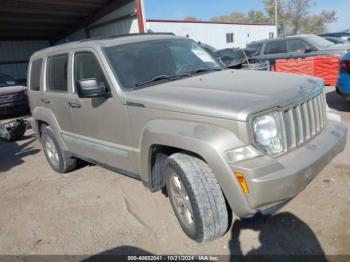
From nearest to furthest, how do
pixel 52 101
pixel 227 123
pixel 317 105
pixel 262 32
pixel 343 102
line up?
pixel 227 123
pixel 317 105
pixel 52 101
pixel 343 102
pixel 262 32

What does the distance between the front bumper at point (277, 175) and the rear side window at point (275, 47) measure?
9.81 metres

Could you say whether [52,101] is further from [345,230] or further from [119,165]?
[345,230]

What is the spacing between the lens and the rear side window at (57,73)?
15.3 ft

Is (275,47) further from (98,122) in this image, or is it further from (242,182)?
(242,182)

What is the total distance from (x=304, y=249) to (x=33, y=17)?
1710 cm

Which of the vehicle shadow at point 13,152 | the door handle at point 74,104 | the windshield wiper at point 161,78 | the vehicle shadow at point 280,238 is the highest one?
the windshield wiper at point 161,78

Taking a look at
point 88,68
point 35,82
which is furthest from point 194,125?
point 35,82

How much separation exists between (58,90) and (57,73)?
26cm

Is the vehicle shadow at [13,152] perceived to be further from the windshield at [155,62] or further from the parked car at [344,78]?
the parked car at [344,78]

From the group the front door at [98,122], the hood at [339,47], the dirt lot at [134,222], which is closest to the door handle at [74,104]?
the front door at [98,122]

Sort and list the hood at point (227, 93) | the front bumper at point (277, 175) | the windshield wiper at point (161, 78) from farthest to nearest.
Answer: the windshield wiper at point (161, 78), the hood at point (227, 93), the front bumper at point (277, 175)

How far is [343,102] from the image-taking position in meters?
7.78

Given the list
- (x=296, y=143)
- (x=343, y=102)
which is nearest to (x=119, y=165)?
(x=296, y=143)

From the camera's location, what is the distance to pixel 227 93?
3.05 metres
